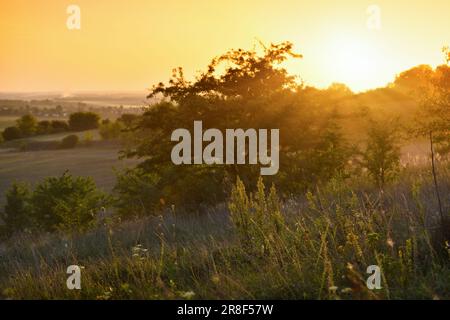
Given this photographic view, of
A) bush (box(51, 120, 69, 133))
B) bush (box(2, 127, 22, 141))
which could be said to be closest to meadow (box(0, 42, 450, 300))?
bush (box(2, 127, 22, 141))

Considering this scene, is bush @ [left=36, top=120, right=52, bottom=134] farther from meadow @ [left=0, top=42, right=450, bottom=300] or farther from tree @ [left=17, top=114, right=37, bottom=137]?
meadow @ [left=0, top=42, right=450, bottom=300]

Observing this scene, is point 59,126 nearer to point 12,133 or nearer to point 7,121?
point 7,121

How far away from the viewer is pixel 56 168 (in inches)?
2685

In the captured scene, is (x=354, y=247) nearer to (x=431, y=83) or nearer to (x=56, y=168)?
(x=431, y=83)

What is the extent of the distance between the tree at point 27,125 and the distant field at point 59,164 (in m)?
8.59

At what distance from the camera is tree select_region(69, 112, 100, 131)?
99312 mm

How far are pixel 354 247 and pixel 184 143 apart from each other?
1133 centimetres

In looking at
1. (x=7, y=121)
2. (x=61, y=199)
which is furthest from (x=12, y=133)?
(x=61, y=199)

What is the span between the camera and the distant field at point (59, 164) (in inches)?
2389

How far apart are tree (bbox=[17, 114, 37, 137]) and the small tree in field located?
89155mm

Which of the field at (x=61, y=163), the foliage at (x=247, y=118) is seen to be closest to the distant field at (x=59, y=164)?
the field at (x=61, y=163)
